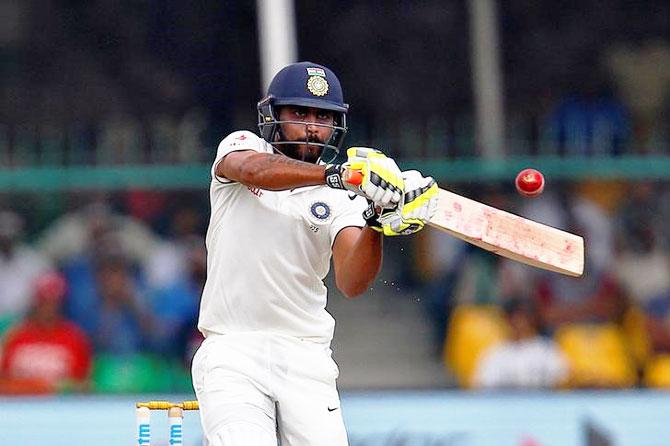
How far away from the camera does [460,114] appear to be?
1052 cm

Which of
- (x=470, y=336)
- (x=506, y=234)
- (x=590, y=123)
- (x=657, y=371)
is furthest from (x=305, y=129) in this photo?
(x=590, y=123)

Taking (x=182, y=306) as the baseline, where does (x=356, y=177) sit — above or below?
above

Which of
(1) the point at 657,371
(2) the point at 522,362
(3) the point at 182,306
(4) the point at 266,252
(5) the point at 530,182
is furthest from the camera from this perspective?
(3) the point at 182,306

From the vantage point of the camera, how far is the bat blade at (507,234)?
4141mm

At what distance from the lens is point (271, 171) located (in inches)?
163

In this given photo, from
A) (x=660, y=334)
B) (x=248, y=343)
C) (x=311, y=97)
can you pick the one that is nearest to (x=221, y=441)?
(x=248, y=343)

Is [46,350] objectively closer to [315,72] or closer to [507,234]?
[315,72]

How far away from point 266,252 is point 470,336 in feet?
13.6

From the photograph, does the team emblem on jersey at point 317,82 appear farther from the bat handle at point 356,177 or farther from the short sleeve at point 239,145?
the bat handle at point 356,177

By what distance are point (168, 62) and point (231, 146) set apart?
20.7 ft

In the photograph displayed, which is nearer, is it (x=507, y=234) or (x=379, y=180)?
(x=379, y=180)

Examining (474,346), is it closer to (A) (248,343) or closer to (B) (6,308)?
(B) (6,308)

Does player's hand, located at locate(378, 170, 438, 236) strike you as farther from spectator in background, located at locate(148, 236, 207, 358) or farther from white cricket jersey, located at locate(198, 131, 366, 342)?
spectator in background, located at locate(148, 236, 207, 358)

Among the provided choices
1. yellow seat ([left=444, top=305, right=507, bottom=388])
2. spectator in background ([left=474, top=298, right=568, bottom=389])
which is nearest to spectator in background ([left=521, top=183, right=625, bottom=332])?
spectator in background ([left=474, top=298, right=568, bottom=389])
